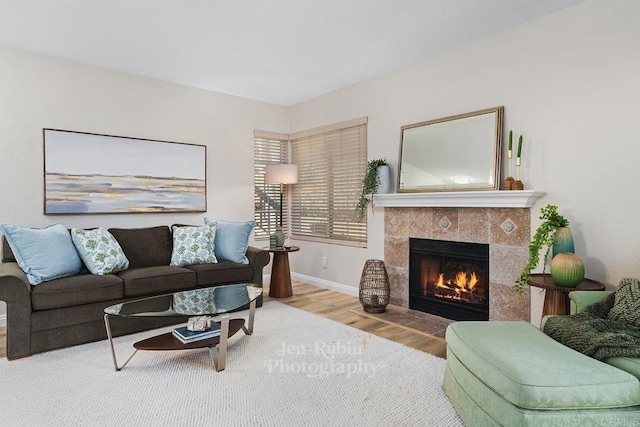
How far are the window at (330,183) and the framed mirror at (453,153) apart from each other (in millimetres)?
724

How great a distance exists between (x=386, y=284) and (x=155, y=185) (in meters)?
2.82

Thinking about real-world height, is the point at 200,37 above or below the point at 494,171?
above

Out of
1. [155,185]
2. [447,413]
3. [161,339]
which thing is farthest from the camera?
Result: [155,185]

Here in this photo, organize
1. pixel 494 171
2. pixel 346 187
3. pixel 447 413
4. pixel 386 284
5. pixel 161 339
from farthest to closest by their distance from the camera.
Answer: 1. pixel 346 187
2. pixel 386 284
3. pixel 494 171
4. pixel 161 339
5. pixel 447 413

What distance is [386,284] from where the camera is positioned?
12.7 feet

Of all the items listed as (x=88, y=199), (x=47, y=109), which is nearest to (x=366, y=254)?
(x=88, y=199)

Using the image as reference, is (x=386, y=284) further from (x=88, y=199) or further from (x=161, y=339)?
(x=88, y=199)

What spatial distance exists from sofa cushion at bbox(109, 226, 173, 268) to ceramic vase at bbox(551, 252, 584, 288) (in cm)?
353

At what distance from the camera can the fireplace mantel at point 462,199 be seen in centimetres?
297

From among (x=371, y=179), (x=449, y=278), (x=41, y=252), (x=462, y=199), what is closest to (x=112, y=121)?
(x=41, y=252)

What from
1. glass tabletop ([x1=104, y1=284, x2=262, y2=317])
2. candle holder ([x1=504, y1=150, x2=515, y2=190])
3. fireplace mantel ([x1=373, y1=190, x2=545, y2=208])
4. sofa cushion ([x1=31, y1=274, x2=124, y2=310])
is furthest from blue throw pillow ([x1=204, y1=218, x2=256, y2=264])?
candle holder ([x1=504, y1=150, x2=515, y2=190])

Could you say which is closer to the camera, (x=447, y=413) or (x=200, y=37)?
(x=447, y=413)

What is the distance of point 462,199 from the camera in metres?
3.34

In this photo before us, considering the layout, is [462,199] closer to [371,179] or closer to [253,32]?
[371,179]
